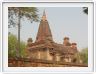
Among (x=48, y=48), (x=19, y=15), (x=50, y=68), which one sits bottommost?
(x=50, y=68)

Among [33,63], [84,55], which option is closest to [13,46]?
[33,63]

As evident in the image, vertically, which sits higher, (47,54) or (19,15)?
(19,15)

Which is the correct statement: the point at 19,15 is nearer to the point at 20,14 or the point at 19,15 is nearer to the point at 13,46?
the point at 20,14

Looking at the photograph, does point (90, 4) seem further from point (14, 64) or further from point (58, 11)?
point (14, 64)

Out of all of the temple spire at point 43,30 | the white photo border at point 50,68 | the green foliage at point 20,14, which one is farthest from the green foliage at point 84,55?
the green foliage at point 20,14

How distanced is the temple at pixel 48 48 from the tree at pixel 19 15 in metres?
0.05

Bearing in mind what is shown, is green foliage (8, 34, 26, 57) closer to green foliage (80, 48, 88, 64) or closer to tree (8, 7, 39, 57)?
tree (8, 7, 39, 57)

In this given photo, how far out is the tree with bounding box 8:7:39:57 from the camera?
280 centimetres

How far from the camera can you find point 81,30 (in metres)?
2.80

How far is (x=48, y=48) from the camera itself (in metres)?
2.80

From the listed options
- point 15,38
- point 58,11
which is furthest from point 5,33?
point 58,11

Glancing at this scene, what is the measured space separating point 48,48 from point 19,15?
22 centimetres

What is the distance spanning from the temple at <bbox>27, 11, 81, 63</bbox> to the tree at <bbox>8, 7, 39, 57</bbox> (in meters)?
0.05

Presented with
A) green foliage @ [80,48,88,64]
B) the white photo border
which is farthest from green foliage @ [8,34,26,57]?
green foliage @ [80,48,88,64]
